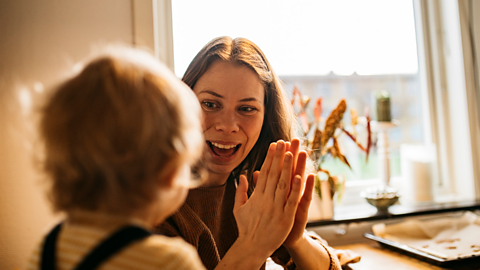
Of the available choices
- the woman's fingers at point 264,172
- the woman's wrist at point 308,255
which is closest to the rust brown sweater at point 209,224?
the woman's wrist at point 308,255

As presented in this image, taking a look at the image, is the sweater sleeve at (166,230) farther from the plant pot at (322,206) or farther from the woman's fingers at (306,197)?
the plant pot at (322,206)

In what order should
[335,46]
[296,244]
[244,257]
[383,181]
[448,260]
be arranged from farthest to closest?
[335,46] < [383,181] < [448,260] < [296,244] < [244,257]

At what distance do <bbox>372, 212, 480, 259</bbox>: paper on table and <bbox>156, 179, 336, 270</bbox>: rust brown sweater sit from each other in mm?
613

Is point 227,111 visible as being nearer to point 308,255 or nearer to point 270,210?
point 270,210

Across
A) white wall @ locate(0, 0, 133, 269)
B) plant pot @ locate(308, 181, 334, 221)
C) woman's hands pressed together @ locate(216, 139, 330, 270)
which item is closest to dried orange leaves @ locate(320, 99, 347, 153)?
plant pot @ locate(308, 181, 334, 221)

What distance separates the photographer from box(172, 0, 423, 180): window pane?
1.58 meters

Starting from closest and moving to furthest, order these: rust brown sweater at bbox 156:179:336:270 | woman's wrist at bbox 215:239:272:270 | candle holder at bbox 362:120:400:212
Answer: woman's wrist at bbox 215:239:272:270
rust brown sweater at bbox 156:179:336:270
candle holder at bbox 362:120:400:212

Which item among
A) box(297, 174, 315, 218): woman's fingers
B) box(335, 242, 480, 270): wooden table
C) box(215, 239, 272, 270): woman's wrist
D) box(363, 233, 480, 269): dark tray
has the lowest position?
box(335, 242, 480, 270): wooden table

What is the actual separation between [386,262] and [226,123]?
77 centimetres

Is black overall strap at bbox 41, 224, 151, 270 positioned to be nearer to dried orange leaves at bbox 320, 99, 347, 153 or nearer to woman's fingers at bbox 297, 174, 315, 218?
woman's fingers at bbox 297, 174, 315, 218

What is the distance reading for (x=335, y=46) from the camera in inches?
69.9

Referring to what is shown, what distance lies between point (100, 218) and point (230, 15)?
1425 millimetres

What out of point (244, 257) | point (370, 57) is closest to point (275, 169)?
point (244, 257)

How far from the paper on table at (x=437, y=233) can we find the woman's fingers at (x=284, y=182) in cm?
82
